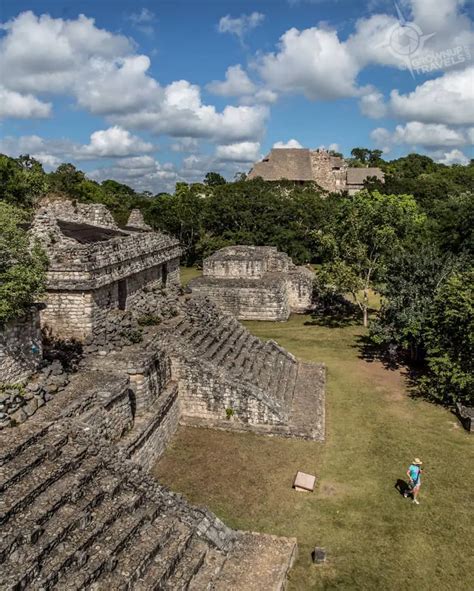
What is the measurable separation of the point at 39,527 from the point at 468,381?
450 inches

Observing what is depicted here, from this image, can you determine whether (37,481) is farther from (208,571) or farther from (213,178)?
(213,178)

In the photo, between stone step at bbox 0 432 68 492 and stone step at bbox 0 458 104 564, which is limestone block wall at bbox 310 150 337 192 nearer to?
stone step at bbox 0 432 68 492

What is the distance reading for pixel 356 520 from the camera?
9.45 metres

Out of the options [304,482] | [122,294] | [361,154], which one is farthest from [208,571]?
[361,154]

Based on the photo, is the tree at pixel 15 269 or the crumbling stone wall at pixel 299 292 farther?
the crumbling stone wall at pixel 299 292

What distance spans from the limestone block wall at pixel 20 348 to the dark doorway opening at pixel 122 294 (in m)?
5.59

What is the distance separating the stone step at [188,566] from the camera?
23.5 feet

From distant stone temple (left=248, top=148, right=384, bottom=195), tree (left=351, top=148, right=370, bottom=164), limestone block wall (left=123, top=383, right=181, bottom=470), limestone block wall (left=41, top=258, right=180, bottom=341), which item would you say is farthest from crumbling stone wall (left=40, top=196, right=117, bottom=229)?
tree (left=351, top=148, right=370, bottom=164)

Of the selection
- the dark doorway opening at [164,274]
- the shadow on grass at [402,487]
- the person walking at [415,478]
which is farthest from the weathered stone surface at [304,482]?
the dark doorway opening at [164,274]

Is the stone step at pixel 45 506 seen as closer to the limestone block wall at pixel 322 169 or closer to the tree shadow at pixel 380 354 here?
the tree shadow at pixel 380 354

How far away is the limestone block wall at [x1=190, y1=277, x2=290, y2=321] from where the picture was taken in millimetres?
23906

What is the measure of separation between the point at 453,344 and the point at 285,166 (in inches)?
2013

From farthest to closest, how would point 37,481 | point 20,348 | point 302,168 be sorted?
point 302,168 → point 20,348 → point 37,481

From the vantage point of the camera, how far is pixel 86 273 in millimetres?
13891
